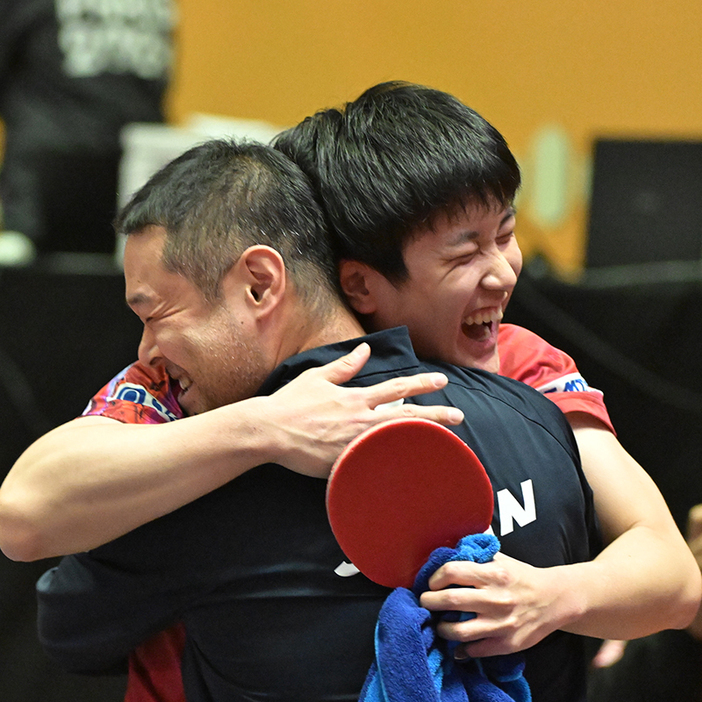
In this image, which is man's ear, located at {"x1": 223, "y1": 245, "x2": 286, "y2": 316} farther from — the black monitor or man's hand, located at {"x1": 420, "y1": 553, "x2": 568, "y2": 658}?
the black monitor

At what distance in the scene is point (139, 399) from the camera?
985 mm

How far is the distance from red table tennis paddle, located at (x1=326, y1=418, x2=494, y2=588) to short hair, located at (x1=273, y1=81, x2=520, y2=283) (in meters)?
0.24

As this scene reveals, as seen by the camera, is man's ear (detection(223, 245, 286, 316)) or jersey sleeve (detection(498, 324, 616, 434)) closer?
man's ear (detection(223, 245, 286, 316))

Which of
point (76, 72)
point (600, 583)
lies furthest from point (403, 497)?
point (76, 72)

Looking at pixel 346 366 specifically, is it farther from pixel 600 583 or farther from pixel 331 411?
pixel 600 583

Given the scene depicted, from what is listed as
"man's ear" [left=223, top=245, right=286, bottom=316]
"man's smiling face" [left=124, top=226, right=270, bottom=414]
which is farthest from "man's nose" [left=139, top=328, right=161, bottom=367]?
"man's ear" [left=223, top=245, right=286, bottom=316]

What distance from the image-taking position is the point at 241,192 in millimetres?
958

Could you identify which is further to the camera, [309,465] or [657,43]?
[657,43]

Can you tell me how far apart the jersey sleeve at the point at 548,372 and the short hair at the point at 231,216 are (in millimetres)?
268

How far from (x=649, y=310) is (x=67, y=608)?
165 cm

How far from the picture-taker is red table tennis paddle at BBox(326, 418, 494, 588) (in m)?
0.78

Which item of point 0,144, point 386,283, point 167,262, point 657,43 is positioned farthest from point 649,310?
point 0,144

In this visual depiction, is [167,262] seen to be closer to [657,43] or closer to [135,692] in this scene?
[135,692]

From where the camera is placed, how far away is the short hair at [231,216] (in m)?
0.94
